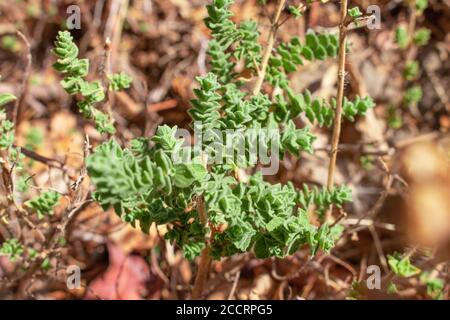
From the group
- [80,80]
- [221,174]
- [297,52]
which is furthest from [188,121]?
[221,174]

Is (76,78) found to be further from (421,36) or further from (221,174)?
(421,36)

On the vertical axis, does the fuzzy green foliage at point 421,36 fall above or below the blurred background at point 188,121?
above

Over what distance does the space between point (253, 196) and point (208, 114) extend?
25 cm

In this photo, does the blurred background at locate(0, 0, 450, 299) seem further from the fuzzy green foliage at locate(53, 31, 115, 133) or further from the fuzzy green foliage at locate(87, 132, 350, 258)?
the fuzzy green foliage at locate(87, 132, 350, 258)

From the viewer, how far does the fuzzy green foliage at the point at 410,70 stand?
2.68 m

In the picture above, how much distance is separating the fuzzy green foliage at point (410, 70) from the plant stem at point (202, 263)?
1.49 metres

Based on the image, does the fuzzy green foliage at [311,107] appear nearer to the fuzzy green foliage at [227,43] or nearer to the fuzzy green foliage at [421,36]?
the fuzzy green foliage at [227,43]

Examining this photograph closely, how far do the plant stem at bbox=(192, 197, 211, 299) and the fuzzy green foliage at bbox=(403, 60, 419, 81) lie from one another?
1.49 m

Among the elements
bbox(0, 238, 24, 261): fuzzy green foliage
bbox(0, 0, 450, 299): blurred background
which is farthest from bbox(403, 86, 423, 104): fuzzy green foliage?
bbox(0, 238, 24, 261): fuzzy green foliage

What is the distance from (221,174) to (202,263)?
44 cm

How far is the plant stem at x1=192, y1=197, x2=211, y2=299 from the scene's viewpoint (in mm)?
1477

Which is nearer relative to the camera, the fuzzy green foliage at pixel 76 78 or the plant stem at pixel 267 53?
the fuzzy green foliage at pixel 76 78

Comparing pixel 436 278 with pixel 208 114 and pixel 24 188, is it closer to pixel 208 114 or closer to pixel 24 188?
pixel 208 114

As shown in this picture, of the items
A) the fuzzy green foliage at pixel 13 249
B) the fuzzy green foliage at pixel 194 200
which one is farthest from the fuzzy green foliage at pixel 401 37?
the fuzzy green foliage at pixel 13 249
